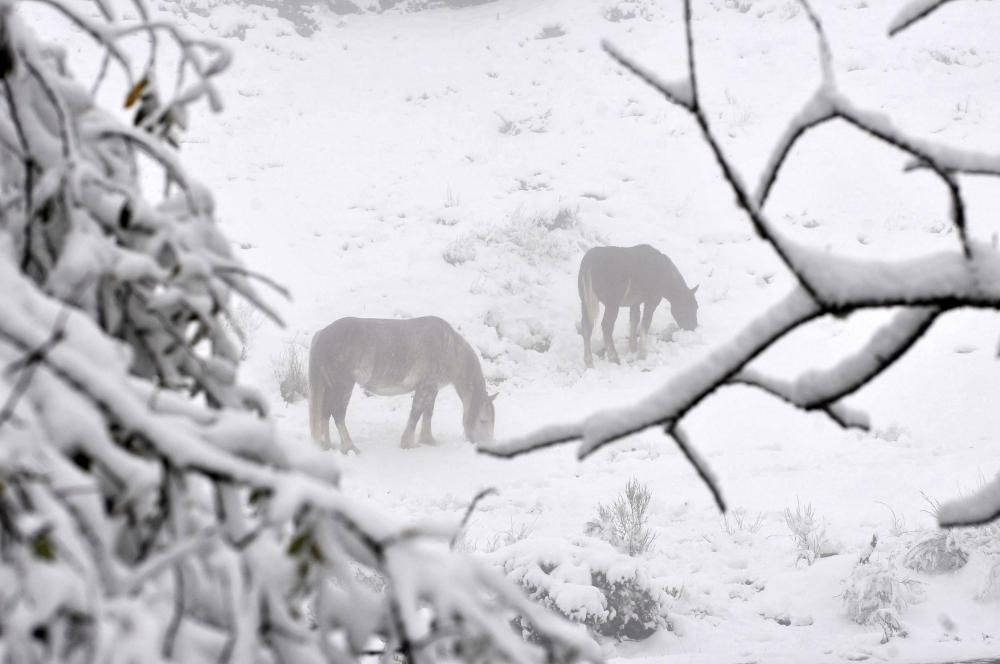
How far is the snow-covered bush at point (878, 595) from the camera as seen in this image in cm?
543

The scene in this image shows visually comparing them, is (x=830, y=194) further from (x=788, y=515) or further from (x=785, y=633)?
(x=785, y=633)

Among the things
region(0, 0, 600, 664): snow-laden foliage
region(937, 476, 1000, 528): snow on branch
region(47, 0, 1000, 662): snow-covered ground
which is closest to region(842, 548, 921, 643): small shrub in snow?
region(47, 0, 1000, 662): snow-covered ground

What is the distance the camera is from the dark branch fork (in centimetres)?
123

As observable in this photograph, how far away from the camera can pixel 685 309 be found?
1447cm

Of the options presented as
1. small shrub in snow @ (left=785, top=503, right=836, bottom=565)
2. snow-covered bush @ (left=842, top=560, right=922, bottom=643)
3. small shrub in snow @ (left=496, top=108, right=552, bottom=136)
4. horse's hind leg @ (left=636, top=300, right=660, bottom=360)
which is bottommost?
horse's hind leg @ (left=636, top=300, right=660, bottom=360)

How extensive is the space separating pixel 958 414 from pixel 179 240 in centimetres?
1073

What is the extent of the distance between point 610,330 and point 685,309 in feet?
4.87

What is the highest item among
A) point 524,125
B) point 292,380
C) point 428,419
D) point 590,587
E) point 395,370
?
point 524,125

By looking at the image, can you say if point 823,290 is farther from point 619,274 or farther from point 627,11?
point 627,11

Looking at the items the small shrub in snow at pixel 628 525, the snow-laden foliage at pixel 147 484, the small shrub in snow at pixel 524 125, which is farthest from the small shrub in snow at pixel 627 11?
the snow-laden foliage at pixel 147 484

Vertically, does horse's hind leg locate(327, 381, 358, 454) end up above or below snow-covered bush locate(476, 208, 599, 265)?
below

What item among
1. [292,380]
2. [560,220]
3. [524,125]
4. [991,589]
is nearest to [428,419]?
[292,380]

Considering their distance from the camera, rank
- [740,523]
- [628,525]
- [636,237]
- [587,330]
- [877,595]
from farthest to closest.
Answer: [636,237] < [587,330] < [740,523] < [628,525] < [877,595]

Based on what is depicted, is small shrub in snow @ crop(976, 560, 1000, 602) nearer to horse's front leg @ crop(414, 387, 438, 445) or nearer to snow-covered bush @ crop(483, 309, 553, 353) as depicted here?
horse's front leg @ crop(414, 387, 438, 445)
